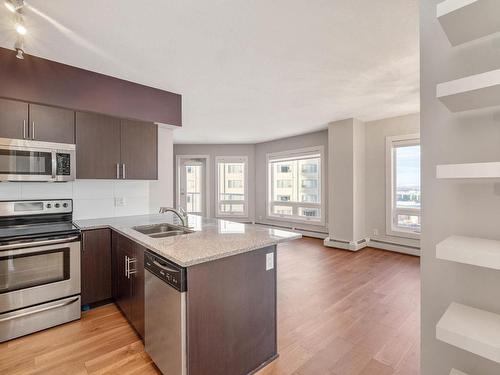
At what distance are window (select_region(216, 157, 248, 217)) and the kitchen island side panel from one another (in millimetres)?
5873

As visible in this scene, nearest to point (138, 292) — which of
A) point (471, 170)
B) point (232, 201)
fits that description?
point (471, 170)

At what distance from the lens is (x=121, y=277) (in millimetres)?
2471

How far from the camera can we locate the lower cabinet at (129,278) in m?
2.05

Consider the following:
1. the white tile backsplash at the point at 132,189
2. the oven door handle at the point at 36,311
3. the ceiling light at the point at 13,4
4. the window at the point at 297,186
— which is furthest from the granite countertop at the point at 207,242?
the window at the point at 297,186

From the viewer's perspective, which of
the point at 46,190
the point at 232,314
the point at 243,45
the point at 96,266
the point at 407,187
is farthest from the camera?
the point at 407,187

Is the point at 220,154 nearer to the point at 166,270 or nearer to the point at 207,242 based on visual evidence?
the point at 207,242

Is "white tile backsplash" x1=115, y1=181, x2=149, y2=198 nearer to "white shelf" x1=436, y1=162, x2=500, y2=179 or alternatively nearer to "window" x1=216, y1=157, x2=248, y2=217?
"white shelf" x1=436, y1=162, x2=500, y2=179

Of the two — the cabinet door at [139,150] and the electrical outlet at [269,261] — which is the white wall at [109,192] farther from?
the electrical outlet at [269,261]

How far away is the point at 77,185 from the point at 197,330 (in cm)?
241

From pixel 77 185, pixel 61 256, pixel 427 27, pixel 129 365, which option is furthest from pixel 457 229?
pixel 77 185

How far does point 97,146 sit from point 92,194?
2.07ft

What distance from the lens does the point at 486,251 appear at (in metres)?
0.83

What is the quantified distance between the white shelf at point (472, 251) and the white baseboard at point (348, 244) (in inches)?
165

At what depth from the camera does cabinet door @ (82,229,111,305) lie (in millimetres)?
2557
